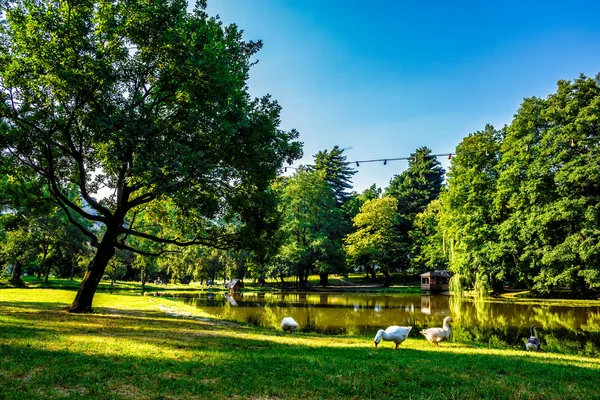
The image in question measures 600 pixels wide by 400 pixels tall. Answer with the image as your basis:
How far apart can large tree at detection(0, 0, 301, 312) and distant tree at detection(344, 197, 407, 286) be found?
3424 cm

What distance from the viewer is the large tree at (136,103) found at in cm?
1085

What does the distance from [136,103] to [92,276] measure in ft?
21.6

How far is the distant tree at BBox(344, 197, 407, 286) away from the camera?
46.9 meters

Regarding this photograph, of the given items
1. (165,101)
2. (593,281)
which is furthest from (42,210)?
(593,281)

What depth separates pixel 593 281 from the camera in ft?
83.0

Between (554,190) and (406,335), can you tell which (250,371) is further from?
(554,190)

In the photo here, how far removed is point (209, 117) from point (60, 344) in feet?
27.1

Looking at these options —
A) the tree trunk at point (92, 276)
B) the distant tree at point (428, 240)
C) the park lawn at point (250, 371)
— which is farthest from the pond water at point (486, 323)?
the distant tree at point (428, 240)

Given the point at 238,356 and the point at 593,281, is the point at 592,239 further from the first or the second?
the point at 238,356

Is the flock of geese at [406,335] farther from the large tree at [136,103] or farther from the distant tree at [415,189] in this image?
the distant tree at [415,189]

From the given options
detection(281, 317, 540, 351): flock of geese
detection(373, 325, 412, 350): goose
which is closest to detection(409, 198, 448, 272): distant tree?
detection(281, 317, 540, 351): flock of geese

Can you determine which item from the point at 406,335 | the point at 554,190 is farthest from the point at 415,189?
the point at 406,335

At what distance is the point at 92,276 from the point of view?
44.1 feet

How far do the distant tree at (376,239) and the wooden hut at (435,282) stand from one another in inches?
250
